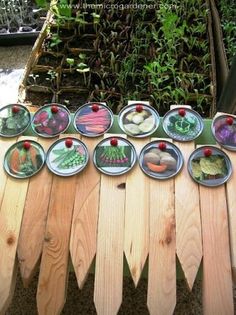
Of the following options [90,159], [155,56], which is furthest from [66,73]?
[90,159]

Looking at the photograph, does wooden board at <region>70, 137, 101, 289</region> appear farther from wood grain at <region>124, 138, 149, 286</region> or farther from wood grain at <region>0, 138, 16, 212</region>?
wood grain at <region>0, 138, 16, 212</region>

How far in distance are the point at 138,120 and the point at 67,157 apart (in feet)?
0.83

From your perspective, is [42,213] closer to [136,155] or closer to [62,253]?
[62,253]

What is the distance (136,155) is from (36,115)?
35cm

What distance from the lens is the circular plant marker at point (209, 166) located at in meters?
1.18

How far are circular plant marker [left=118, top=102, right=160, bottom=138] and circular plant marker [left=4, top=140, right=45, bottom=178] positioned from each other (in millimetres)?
265

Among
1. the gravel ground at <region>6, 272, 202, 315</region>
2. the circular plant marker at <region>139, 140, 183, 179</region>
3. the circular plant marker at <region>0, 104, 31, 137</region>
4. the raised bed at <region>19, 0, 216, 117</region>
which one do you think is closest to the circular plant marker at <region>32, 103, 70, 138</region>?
Result: the circular plant marker at <region>0, 104, 31, 137</region>

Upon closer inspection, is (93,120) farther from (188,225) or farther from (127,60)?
(127,60)

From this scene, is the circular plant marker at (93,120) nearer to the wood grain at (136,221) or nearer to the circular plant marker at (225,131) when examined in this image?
the wood grain at (136,221)

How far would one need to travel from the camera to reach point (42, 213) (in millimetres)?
1139

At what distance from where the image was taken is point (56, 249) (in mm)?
1081

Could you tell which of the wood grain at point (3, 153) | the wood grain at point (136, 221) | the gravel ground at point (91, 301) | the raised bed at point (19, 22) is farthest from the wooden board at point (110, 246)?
the raised bed at point (19, 22)

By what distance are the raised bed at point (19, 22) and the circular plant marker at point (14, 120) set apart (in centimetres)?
98

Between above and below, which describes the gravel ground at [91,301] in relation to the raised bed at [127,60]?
below
